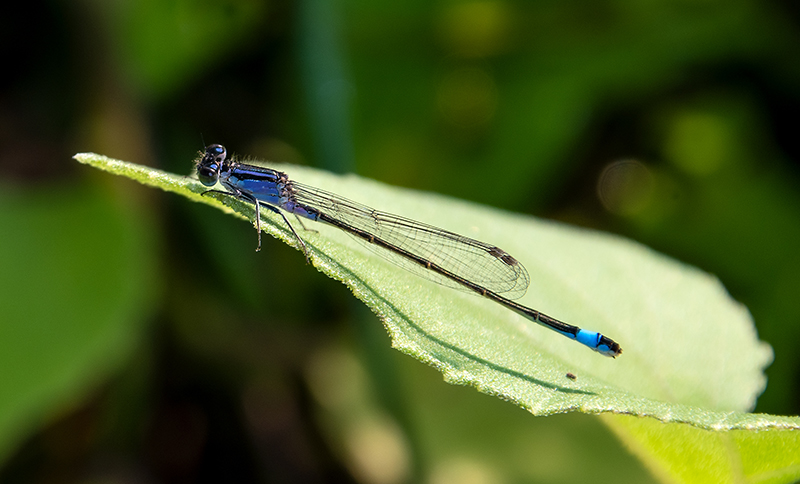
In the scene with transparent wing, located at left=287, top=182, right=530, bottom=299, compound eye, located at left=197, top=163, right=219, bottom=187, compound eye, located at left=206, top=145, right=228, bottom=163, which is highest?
compound eye, located at left=206, top=145, right=228, bottom=163

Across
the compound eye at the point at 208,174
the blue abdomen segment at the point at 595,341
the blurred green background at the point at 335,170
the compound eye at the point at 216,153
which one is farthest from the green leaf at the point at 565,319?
the blurred green background at the point at 335,170

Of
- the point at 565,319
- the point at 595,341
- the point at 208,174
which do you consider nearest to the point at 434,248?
the point at 565,319

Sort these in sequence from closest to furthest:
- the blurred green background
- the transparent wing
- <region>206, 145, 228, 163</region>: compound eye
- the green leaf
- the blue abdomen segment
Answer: the green leaf < the blue abdomen segment < the transparent wing < <region>206, 145, 228, 163</region>: compound eye < the blurred green background

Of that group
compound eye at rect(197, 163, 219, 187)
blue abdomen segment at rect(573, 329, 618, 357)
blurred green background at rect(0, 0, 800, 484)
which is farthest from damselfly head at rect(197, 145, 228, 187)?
blue abdomen segment at rect(573, 329, 618, 357)

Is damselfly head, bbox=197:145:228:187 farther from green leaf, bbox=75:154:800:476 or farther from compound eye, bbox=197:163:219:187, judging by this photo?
green leaf, bbox=75:154:800:476

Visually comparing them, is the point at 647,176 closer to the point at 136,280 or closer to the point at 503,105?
the point at 503,105

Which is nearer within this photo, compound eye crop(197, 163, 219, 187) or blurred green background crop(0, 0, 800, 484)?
compound eye crop(197, 163, 219, 187)
